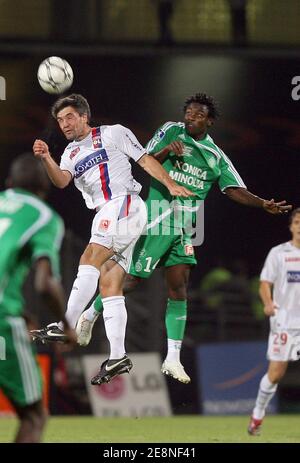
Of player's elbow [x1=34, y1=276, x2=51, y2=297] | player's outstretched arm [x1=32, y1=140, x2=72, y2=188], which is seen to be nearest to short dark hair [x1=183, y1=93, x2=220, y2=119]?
player's outstretched arm [x1=32, y1=140, x2=72, y2=188]

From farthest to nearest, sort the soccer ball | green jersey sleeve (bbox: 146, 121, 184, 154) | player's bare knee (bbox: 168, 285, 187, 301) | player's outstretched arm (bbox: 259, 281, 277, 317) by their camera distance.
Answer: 1. player's outstretched arm (bbox: 259, 281, 277, 317)
2. player's bare knee (bbox: 168, 285, 187, 301)
3. green jersey sleeve (bbox: 146, 121, 184, 154)
4. the soccer ball

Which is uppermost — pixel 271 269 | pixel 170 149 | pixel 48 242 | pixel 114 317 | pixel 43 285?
pixel 48 242

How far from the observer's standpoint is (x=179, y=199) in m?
10.7

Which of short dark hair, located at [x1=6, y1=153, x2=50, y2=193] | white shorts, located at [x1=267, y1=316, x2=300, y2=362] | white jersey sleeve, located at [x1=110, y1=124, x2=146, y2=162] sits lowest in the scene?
white shorts, located at [x1=267, y1=316, x2=300, y2=362]

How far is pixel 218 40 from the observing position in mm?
18125

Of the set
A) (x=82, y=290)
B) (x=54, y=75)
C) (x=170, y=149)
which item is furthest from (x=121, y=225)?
(x=54, y=75)

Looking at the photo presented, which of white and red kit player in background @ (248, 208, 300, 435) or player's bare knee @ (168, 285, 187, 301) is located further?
white and red kit player in background @ (248, 208, 300, 435)

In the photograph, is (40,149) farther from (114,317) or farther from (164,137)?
(114,317)

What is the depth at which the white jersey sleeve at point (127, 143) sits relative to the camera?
10062mm

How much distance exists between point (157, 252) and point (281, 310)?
2954 mm

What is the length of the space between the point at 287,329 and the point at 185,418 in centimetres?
361

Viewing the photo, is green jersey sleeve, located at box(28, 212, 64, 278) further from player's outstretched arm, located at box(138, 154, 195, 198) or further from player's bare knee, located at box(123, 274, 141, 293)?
player's bare knee, located at box(123, 274, 141, 293)

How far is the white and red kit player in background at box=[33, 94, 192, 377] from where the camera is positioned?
10008 mm

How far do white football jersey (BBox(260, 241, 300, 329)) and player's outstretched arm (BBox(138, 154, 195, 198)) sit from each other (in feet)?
11.6
